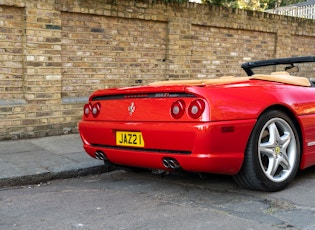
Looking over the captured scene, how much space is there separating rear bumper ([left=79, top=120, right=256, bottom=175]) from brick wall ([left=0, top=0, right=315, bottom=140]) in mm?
3116

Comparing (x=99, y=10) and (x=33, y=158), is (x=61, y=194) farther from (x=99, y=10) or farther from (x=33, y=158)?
(x=99, y=10)

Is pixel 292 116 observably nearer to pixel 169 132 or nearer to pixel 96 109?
pixel 169 132

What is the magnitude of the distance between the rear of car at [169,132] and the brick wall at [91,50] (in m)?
2.71

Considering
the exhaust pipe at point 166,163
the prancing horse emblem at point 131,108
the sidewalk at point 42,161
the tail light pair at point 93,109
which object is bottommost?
the sidewalk at point 42,161

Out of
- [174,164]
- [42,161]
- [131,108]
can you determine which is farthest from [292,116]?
[42,161]

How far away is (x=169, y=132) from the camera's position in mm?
3842

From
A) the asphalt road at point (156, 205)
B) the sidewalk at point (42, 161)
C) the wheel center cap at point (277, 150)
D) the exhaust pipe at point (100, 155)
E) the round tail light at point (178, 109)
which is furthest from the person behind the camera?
the sidewalk at point (42, 161)

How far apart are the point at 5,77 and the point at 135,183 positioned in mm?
3123

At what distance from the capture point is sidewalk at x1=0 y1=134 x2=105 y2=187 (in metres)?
4.79

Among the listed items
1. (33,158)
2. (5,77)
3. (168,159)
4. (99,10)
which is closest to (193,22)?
(99,10)

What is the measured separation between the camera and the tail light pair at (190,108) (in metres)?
3.74

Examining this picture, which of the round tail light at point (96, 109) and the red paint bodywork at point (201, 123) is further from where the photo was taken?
the round tail light at point (96, 109)

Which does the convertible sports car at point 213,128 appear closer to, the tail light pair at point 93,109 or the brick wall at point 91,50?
the tail light pair at point 93,109

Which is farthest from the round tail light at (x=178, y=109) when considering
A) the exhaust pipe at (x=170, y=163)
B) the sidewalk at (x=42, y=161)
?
the sidewalk at (x=42, y=161)
